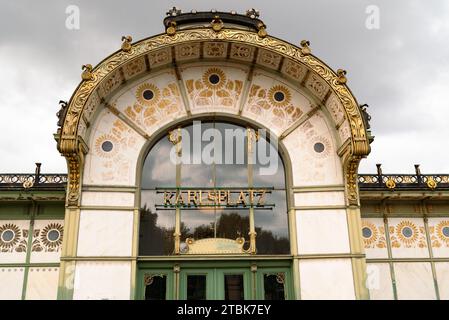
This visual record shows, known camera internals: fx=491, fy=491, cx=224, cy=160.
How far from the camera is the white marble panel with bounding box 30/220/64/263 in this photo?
14.6 metres

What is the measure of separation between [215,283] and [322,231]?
3293 millimetres

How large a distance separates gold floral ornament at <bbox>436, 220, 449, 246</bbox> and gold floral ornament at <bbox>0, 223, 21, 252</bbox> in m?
13.0

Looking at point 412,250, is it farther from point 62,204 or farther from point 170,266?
point 62,204

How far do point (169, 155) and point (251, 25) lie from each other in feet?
17.0

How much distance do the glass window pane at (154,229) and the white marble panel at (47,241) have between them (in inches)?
107

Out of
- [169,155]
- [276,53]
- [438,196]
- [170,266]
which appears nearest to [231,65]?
[276,53]

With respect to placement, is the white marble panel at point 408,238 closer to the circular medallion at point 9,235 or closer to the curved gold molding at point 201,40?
the curved gold molding at point 201,40

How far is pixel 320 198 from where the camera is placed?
14.0 metres

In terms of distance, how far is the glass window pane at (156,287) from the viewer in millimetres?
13273

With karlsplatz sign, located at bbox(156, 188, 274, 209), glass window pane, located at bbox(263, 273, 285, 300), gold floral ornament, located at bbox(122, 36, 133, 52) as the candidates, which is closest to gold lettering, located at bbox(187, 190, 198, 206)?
karlsplatz sign, located at bbox(156, 188, 274, 209)

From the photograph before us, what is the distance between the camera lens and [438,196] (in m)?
15.5

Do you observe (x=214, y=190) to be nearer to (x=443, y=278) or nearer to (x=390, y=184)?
(x=390, y=184)

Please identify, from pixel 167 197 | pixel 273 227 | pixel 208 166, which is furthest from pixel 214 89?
pixel 273 227

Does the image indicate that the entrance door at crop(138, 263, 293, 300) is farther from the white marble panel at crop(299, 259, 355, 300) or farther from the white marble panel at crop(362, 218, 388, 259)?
the white marble panel at crop(362, 218, 388, 259)
